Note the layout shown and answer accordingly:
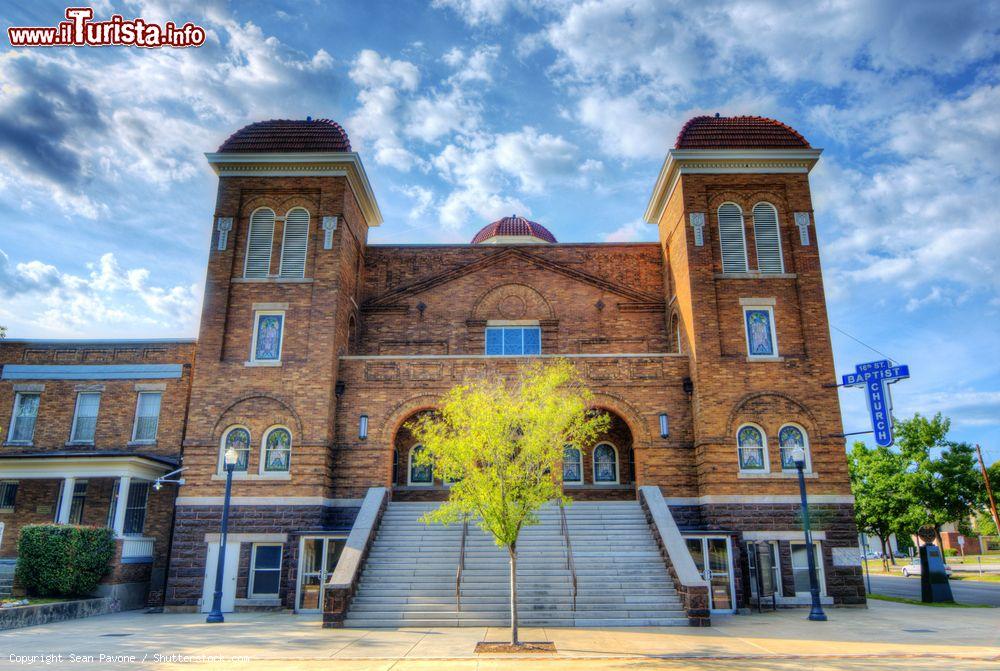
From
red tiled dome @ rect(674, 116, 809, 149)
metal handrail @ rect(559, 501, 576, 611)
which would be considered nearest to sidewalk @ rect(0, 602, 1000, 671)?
metal handrail @ rect(559, 501, 576, 611)

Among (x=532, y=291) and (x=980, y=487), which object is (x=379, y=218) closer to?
(x=532, y=291)

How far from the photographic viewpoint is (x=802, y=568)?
61.4 feet

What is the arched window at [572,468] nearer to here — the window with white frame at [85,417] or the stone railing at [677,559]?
the stone railing at [677,559]

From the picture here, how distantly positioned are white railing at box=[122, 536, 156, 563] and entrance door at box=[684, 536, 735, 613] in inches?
612

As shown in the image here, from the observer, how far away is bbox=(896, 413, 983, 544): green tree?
36.1 m

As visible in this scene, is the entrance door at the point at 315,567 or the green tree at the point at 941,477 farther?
the green tree at the point at 941,477

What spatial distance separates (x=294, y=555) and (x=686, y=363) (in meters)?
12.5

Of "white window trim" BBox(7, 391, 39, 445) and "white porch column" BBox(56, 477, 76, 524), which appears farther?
"white window trim" BBox(7, 391, 39, 445)

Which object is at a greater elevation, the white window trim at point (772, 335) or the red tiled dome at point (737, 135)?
the red tiled dome at point (737, 135)

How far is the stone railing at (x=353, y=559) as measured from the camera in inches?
576

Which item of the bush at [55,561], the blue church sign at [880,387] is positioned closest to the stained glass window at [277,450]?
the bush at [55,561]

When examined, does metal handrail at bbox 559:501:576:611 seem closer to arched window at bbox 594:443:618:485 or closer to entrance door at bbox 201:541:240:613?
arched window at bbox 594:443:618:485

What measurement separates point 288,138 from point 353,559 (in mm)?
14022

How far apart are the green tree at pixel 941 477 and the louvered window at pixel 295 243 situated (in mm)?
33289
